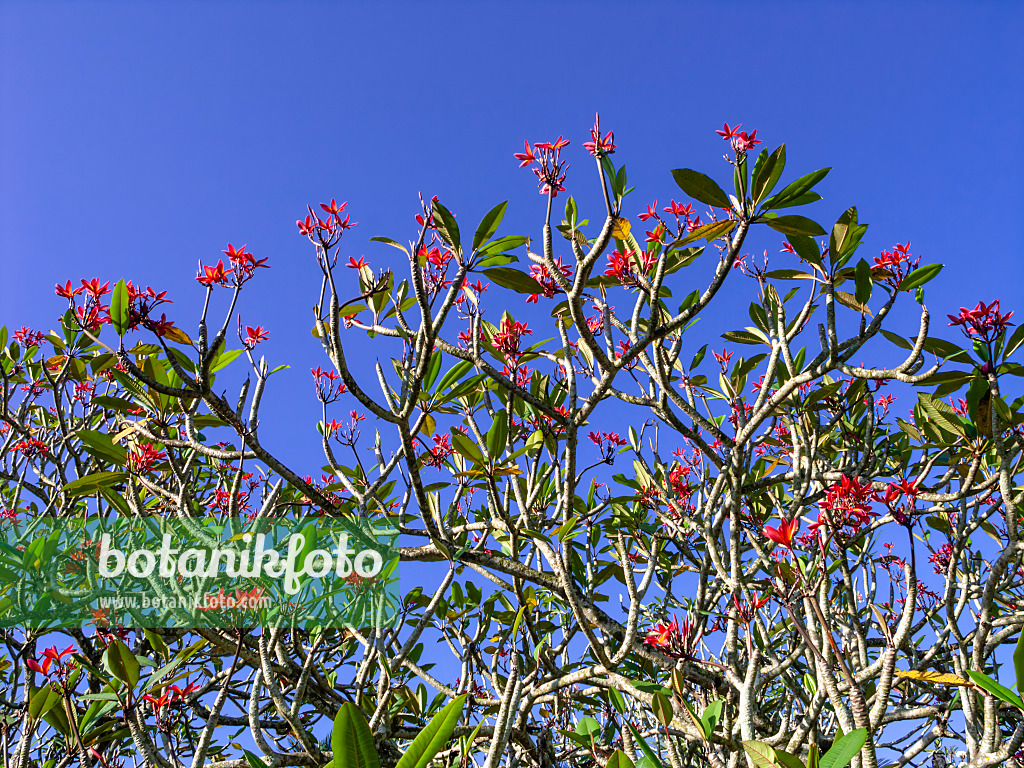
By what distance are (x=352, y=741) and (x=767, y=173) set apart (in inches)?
72.8

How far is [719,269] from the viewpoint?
1.97 meters

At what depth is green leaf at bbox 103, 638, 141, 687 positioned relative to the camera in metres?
2.00

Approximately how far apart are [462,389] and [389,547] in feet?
2.27

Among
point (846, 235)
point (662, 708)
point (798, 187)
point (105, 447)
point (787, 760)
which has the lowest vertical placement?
point (787, 760)

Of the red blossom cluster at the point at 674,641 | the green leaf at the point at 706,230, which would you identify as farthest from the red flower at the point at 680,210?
the red blossom cluster at the point at 674,641

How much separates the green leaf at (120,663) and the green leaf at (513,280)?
1672 mm

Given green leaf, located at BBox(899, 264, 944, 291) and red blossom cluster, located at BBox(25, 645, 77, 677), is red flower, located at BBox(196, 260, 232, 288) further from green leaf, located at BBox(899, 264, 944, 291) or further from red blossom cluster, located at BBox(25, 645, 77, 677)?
green leaf, located at BBox(899, 264, 944, 291)

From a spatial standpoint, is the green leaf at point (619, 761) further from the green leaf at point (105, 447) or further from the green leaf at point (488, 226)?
the green leaf at point (105, 447)

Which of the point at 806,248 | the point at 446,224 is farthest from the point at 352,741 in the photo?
the point at 806,248

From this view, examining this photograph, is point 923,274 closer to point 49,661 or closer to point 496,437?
point 496,437

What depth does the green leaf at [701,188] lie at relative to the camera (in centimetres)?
200

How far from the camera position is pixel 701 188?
202 cm

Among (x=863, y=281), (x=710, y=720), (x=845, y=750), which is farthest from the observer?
(x=863, y=281)

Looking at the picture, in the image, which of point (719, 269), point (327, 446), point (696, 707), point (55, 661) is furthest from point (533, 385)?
point (55, 661)
